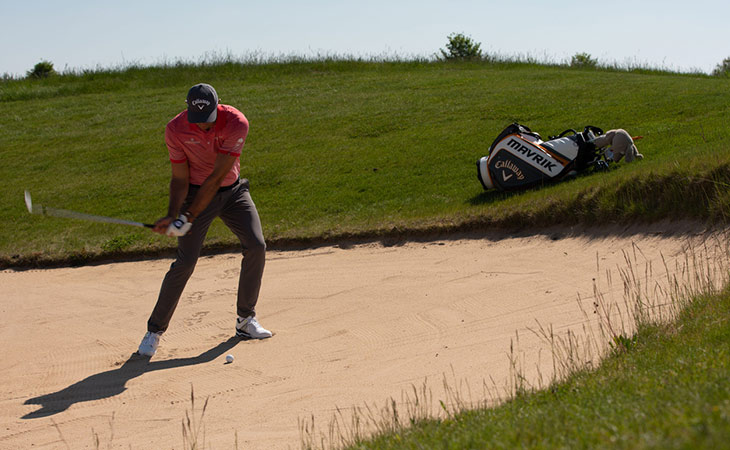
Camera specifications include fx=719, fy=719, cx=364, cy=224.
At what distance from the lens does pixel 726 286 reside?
568 cm

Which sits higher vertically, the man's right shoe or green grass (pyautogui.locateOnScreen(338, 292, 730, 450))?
green grass (pyautogui.locateOnScreen(338, 292, 730, 450))

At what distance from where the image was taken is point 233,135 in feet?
22.8

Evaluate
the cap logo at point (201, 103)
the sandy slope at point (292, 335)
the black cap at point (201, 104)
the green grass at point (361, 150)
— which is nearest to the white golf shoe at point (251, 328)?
the sandy slope at point (292, 335)

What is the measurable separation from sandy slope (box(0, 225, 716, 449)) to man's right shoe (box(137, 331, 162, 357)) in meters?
0.09

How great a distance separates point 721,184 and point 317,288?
16.3 feet

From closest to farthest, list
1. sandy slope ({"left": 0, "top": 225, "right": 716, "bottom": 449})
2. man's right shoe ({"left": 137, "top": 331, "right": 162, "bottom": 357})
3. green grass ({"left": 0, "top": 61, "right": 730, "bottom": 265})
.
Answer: sandy slope ({"left": 0, "top": 225, "right": 716, "bottom": 449}) → man's right shoe ({"left": 137, "top": 331, "right": 162, "bottom": 357}) → green grass ({"left": 0, "top": 61, "right": 730, "bottom": 265})

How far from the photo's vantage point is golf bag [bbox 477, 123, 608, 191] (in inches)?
440

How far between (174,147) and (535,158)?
613 cm

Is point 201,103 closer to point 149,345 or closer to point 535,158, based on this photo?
point 149,345

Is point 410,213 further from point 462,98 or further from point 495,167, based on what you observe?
point 462,98

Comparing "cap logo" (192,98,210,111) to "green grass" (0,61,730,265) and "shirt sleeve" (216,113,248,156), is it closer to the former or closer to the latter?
"shirt sleeve" (216,113,248,156)

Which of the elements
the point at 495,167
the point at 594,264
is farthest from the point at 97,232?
the point at 594,264

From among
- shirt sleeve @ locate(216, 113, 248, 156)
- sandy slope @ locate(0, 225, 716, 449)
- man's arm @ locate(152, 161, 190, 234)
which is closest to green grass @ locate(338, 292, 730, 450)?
sandy slope @ locate(0, 225, 716, 449)

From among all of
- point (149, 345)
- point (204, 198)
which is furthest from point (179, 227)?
point (149, 345)
